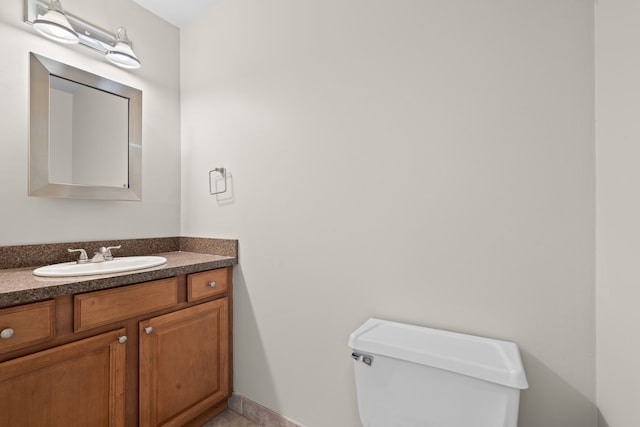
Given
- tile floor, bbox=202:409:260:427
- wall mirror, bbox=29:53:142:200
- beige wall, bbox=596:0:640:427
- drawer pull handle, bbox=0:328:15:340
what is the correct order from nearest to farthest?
beige wall, bbox=596:0:640:427 → drawer pull handle, bbox=0:328:15:340 → wall mirror, bbox=29:53:142:200 → tile floor, bbox=202:409:260:427

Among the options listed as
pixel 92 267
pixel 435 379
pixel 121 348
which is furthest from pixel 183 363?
pixel 435 379

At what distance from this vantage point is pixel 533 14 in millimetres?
1002

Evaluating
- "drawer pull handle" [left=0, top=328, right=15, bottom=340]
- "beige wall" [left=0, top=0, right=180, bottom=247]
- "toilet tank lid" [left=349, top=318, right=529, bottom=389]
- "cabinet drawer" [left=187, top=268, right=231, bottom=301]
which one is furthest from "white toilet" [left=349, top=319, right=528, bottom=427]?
"beige wall" [left=0, top=0, right=180, bottom=247]

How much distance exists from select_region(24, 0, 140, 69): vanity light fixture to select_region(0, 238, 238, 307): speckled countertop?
1.15 meters

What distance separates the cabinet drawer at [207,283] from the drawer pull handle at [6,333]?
2.11ft

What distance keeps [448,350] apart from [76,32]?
7.47 ft

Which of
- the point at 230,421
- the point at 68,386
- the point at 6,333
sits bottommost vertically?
the point at 230,421

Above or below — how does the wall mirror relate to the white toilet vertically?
above

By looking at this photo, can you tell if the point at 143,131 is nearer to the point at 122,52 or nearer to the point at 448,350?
the point at 122,52

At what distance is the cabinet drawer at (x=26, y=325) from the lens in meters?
0.95

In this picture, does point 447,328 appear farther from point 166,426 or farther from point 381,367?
point 166,426

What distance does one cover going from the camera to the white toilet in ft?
2.77

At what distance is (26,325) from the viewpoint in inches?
39.4

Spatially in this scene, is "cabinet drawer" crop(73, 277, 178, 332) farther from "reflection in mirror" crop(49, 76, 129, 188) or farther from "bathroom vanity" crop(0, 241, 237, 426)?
"reflection in mirror" crop(49, 76, 129, 188)
